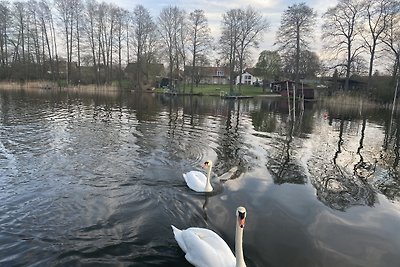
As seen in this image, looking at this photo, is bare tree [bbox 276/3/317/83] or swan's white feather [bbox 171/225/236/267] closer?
swan's white feather [bbox 171/225/236/267]

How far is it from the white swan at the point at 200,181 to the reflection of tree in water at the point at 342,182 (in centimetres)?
331

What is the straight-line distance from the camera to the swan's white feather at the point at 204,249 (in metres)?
5.27

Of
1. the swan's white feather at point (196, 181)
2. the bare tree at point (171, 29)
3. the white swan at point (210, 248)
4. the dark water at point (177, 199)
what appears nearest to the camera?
the white swan at point (210, 248)

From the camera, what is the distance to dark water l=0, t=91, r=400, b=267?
243 inches

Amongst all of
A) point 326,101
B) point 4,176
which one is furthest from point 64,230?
point 326,101

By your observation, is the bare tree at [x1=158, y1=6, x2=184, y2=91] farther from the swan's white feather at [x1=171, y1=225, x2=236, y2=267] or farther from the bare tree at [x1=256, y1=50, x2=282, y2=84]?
the swan's white feather at [x1=171, y1=225, x2=236, y2=267]

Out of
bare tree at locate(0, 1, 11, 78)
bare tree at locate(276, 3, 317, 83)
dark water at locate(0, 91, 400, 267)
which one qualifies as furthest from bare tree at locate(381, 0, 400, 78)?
bare tree at locate(0, 1, 11, 78)

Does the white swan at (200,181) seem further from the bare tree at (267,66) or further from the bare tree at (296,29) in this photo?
the bare tree at (267,66)

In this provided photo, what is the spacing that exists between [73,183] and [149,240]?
391cm

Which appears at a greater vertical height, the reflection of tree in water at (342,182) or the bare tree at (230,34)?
the bare tree at (230,34)

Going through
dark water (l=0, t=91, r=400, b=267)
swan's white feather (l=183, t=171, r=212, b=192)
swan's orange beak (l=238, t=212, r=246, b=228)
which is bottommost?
dark water (l=0, t=91, r=400, b=267)

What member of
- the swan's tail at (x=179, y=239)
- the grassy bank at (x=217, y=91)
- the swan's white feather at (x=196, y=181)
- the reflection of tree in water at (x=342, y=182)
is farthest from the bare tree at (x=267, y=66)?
the swan's tail at (x=179, y=239)

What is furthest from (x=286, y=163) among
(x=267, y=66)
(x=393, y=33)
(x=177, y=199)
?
(x=267, y=66)

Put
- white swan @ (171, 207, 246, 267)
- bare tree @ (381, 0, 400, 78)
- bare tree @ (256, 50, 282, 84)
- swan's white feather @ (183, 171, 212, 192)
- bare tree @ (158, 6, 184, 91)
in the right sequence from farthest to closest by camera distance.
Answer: bare tree @ (256, 50, 282, 84)
bare tree @ (158, 6, 184, 91)
bare tree @ (381, 0, 400, 78)
swan's white feather @ (183, 171, 212, 192)
white swan @ (171, 207, 246, 267)
